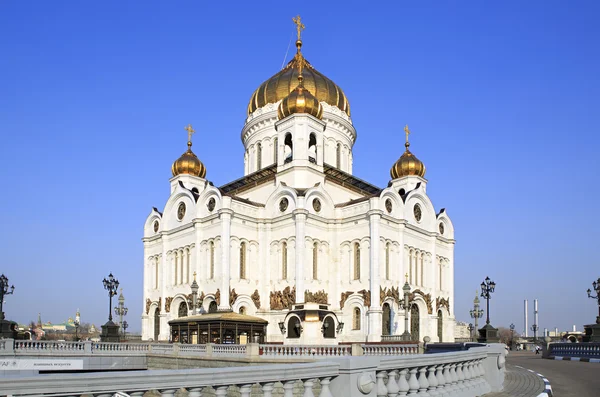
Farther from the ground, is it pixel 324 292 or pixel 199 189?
pixel 199 189

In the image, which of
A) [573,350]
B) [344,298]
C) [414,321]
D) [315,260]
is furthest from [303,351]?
[414,321]

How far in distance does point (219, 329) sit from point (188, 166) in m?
23.6

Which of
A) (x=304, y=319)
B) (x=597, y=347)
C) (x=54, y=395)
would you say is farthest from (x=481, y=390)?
(x=304, y=319)

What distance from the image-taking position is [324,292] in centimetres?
4019

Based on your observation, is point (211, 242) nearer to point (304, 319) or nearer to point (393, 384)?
point (304, 319)

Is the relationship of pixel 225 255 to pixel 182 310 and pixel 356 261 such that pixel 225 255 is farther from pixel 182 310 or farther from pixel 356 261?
pixel 356 261

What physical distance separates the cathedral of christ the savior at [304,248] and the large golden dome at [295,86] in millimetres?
6612

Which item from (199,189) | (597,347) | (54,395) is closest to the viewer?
(54,395)

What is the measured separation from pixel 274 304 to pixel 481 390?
3004 centimetres

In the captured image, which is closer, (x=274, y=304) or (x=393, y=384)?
(x=393, y=384)

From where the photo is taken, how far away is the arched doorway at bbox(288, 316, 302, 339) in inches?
1227

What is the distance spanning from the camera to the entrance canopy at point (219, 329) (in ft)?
98.3

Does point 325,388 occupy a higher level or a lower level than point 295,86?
lower

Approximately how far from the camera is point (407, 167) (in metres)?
49.5
